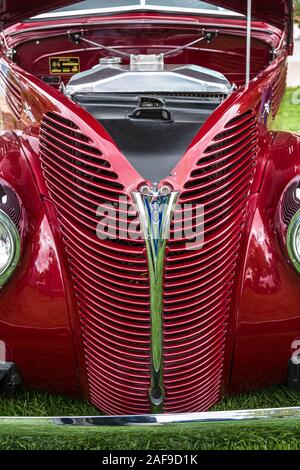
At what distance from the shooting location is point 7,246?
1.90 m

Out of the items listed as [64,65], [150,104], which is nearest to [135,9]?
[64,65]

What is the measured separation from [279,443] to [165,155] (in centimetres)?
107

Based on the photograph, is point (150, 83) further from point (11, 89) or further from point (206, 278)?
point (206, 278)

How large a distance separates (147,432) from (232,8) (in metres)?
2.41

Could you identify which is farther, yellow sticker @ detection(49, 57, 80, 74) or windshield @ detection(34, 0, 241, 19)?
yellow sticker @ detection(49, 57, 80, 74)

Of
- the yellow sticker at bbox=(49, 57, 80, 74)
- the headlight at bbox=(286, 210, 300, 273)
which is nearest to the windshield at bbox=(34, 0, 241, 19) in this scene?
the yellow sticker at bbox=(49, 57, 80, 74)

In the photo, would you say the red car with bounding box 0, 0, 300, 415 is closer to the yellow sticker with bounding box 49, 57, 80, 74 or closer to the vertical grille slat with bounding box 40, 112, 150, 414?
the vertical grille slat with bounding box 40, 112, 150, 414

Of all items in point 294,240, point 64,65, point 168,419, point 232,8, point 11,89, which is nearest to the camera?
point 168,419

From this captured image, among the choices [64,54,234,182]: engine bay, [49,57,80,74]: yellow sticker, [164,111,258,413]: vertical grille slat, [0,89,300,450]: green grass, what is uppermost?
[49,57,80,74]: yellow sticker

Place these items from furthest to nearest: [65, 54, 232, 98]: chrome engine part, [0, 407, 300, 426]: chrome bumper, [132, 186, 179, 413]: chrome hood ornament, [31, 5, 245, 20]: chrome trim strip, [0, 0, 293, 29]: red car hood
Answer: [31, 5, 245, 20]: chrome trim strip
[0, 0, 293, 29]: red car hood
[65, 54, 232, 98]: chrome engine part
[132, 186, 179, 413]: chrome hood ornament
[0, 407, 300, 426]: chrome bumper

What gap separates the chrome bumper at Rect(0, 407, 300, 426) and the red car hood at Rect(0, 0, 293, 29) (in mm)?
2252

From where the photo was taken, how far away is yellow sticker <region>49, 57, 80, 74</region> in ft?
12.0

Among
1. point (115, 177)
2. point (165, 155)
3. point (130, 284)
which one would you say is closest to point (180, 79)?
point (165, 155)
